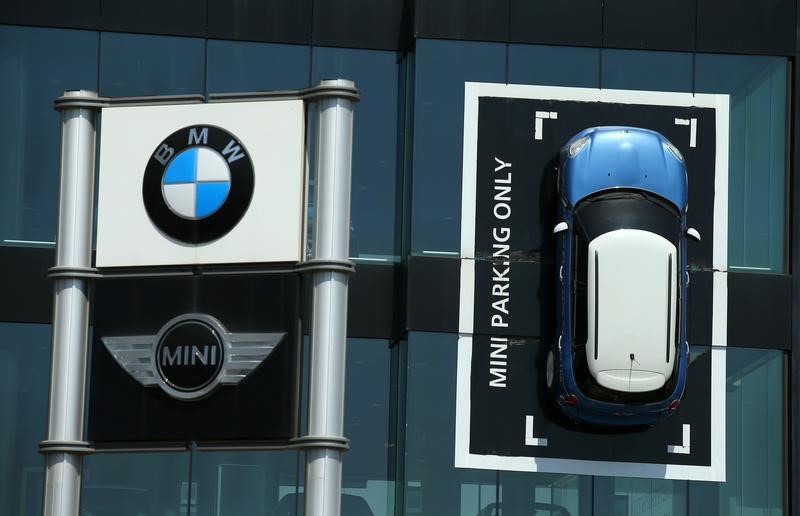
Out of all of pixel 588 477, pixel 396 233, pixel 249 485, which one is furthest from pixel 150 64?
pixel 588 477

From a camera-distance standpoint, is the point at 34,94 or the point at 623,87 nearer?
the point at 623,87

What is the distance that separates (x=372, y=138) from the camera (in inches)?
832

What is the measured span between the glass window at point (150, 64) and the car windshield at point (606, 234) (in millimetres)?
5148

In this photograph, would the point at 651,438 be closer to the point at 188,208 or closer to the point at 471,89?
the point at 471,89

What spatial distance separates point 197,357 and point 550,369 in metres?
9.78

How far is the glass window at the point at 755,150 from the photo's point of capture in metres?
20.8

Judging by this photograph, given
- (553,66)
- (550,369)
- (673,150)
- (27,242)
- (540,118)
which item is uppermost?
(553,66)

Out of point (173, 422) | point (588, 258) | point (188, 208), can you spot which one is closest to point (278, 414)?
point (173, 422)

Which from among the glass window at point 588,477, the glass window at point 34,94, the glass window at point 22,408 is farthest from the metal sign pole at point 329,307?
the glass window at point 34,94

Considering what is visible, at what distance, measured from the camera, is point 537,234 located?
2016 centimetres

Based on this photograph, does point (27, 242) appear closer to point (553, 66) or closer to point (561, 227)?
point (561, 227)

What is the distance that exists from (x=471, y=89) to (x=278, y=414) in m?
10.7

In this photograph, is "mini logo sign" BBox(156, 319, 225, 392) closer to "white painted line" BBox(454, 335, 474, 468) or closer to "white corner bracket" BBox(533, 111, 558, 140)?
"white painted line" BBox(454, 335, 474, 468)

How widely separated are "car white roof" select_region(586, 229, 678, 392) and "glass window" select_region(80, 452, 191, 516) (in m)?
5.02
